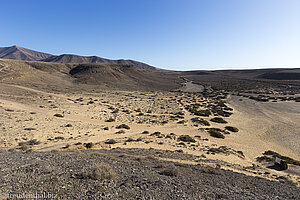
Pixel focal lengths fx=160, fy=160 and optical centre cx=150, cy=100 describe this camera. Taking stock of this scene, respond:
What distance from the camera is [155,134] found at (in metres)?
17.5

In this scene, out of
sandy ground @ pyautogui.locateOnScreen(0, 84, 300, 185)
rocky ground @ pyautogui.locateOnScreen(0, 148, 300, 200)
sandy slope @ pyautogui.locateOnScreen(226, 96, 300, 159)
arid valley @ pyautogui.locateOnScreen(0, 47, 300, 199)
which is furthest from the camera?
sandy slope @ pyautogui.locateOnScreen(226, 96, 300, 159)

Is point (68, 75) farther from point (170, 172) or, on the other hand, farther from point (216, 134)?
point (170, 172)

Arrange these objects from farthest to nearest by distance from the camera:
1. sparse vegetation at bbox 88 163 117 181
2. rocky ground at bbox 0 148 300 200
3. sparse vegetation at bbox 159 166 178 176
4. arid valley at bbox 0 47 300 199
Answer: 1. sparse vegetation at bbox 159 166 178 176
2. sparse vegetation at bbox 88 163 117 181
3. arid valley at bbox 0 47 300 199
4. rocky ground at bbox 0 148 300 200

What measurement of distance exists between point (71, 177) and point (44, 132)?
11502 millimetres

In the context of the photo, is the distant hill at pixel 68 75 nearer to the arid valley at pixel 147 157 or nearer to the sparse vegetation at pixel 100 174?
the arid valley at pixel 147 157

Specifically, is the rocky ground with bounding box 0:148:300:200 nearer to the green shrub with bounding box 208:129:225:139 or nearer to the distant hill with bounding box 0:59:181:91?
the green shrub with bounding box 208:129:225:139

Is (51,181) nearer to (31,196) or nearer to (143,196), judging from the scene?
(31,196)

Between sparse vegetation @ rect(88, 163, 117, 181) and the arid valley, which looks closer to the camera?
the arid valley

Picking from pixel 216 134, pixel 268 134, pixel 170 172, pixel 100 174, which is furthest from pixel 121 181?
pixel 268 134

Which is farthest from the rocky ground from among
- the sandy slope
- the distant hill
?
the distant hill

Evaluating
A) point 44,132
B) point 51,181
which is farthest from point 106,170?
point 44,132

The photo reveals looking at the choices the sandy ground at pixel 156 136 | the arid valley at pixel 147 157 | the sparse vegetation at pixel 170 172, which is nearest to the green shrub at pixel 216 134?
the arid valley at pixel 147 157

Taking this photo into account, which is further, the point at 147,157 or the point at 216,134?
the point at 216,134

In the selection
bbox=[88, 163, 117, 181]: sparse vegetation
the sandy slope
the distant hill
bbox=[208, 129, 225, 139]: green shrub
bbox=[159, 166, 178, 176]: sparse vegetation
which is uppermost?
the distant hill
